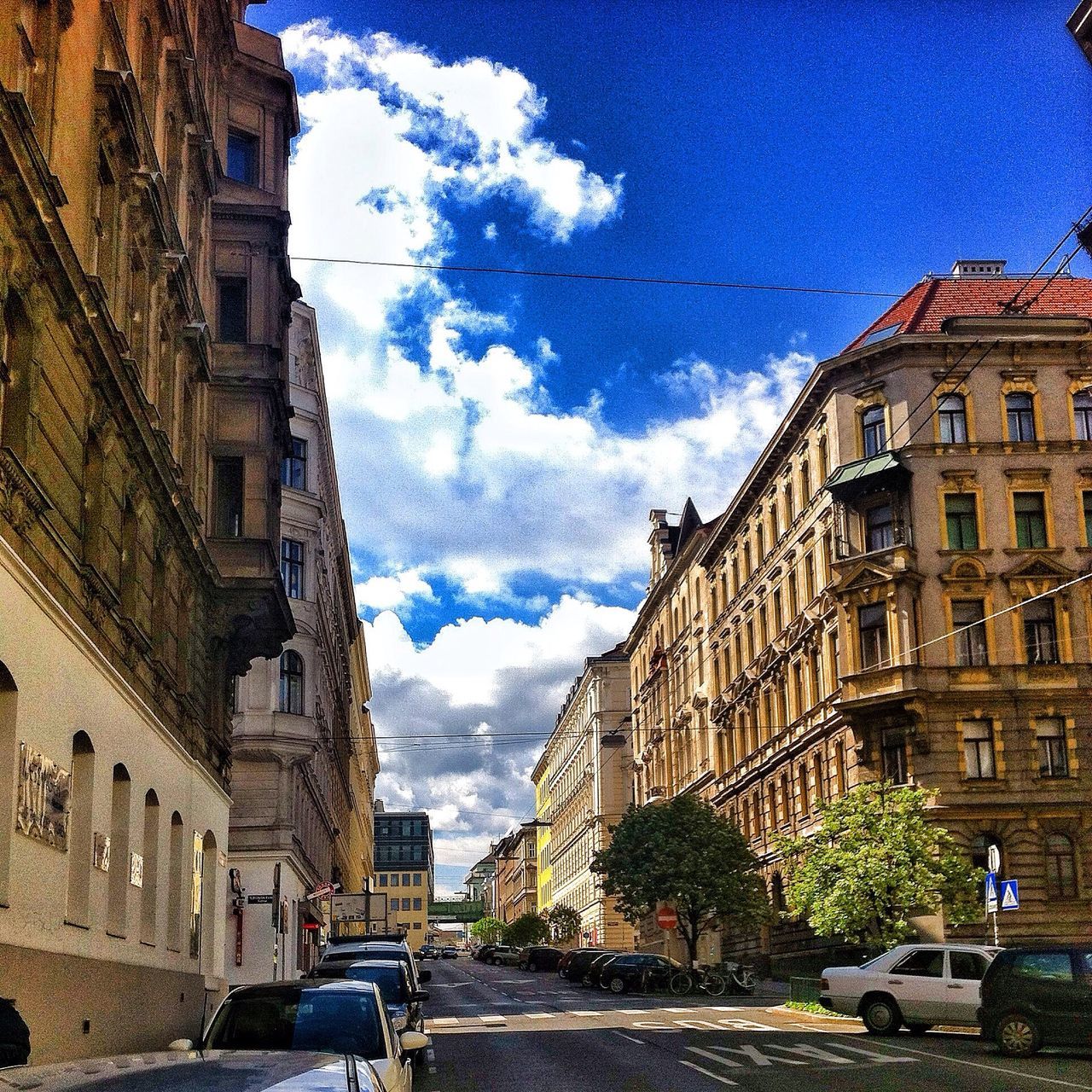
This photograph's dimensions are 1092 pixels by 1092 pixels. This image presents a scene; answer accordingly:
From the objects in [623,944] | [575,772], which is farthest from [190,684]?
[575,772]

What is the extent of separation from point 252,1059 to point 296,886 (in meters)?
46.9

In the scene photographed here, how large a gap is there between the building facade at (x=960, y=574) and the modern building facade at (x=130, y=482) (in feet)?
71.3

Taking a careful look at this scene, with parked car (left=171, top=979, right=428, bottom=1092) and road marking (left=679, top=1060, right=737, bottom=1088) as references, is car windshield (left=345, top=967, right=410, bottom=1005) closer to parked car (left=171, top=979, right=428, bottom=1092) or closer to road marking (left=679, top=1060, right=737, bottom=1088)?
road marking (left=679, top=1060, right=737, bottom=1088)

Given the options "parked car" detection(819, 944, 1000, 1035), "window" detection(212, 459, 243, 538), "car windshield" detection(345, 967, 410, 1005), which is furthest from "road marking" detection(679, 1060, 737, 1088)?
"window" detection(212, 459, 243, 538)

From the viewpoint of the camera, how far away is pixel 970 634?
4559 cm

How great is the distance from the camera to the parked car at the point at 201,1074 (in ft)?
15.7

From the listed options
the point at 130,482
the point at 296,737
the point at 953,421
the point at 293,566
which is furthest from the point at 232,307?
the point at 953,421

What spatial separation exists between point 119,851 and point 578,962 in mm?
43029

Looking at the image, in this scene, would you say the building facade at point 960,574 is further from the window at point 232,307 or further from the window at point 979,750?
the window at point 232,307

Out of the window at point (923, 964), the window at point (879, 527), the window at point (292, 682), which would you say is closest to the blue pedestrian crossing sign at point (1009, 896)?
the window at point (923, 964)

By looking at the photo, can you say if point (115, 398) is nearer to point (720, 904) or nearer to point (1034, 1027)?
point (1034, 1027)

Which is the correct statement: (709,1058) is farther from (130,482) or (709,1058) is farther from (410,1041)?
(130,482)

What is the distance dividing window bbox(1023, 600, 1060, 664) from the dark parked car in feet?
70.2

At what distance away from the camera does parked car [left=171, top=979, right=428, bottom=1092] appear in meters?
10.2
